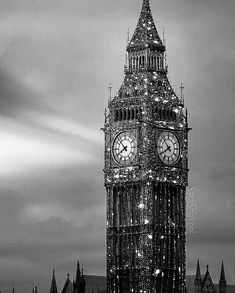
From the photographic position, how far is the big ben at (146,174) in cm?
13912

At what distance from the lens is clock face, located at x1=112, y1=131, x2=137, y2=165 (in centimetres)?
13975

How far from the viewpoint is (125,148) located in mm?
140250

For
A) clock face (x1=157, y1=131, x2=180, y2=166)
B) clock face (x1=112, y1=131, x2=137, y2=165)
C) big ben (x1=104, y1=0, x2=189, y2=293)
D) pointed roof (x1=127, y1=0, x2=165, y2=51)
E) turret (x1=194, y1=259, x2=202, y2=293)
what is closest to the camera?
big ben (x1=104, y1=0, x2=189, y2=293)

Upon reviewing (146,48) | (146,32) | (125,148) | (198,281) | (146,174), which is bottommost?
(198,281)

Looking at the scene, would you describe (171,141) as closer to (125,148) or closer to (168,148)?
(168,148)

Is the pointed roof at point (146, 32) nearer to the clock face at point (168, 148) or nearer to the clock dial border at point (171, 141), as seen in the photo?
the clock dial border at point (171, 141)

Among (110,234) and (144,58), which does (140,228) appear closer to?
(110,234)

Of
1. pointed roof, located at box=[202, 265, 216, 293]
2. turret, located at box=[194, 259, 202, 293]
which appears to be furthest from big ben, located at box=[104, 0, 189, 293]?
pointed roof, located at box=[202, 265, 216, 293]

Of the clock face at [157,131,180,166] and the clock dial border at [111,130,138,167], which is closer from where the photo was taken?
the clock dial border at [111,130,138,167]

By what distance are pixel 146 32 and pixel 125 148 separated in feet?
32.6

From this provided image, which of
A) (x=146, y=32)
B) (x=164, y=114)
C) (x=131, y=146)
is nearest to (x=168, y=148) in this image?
(x=164, y=114)

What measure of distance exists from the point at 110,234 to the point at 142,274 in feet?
16.1

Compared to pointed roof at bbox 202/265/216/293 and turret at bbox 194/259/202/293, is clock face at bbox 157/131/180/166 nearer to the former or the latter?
turret at bbox 194/259/202/293

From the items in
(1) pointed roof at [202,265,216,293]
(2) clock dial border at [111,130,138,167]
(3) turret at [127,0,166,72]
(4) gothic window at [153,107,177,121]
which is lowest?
(1) pointed roof at [202,265,216,293]
